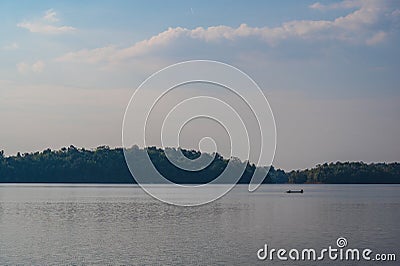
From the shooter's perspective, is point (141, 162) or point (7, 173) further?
point (7, 173)

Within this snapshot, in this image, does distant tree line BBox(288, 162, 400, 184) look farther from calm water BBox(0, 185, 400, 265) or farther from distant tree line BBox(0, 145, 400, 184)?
calm water BBox(0, 185, 400, 265)

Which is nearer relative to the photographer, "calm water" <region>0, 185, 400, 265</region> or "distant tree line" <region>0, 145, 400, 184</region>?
"calm water" <region>0, 185, 400, 265</region>

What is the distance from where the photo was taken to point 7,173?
17138 centimetres

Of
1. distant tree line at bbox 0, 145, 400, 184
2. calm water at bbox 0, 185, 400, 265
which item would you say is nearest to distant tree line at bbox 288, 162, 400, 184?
distant tree line at bbox 0, 145, 400, 184

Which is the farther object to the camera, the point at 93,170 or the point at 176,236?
the point at 93,170

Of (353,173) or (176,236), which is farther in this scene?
(353,173)

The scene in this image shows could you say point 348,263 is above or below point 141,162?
below

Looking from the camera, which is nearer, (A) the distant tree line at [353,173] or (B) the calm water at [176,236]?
(B) the calm water at [176,236]

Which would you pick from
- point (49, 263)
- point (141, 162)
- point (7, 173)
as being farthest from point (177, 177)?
point (49, 263)

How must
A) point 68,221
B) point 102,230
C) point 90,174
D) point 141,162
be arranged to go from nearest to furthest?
1. point 102,230
2. point 68,221
3. point 141,162
4. point 90,174

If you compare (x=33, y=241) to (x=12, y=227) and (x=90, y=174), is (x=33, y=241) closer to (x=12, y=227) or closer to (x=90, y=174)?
(x=12, y=227)

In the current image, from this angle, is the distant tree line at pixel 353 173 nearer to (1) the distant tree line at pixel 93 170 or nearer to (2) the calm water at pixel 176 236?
(1) the distant tree line at pixel 93 170

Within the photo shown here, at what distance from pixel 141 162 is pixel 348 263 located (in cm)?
9385

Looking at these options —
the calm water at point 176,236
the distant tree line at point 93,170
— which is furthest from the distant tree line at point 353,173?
the calm water at point 176,236
